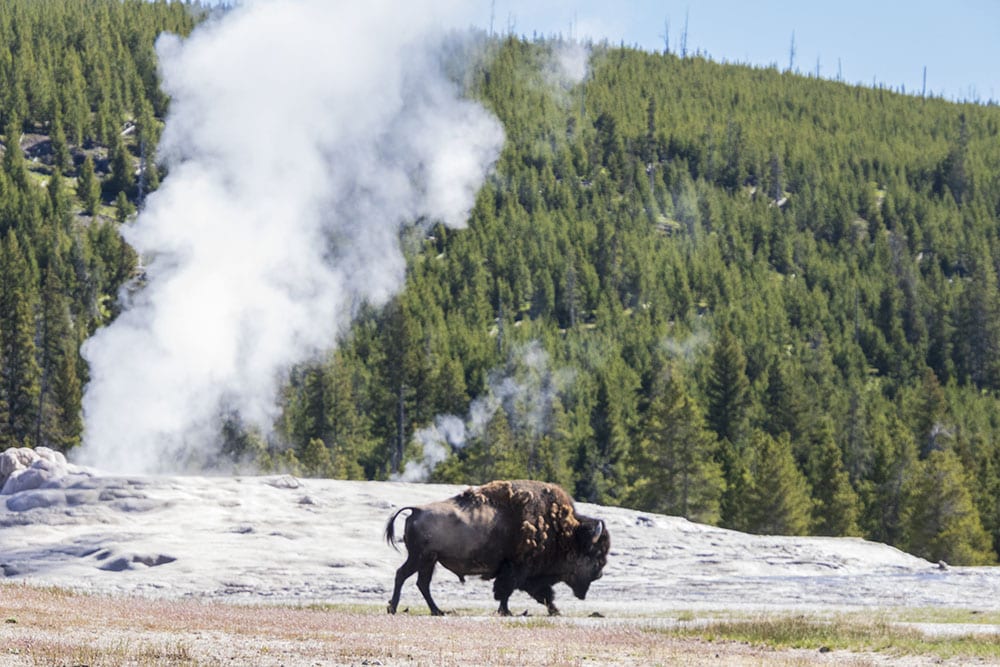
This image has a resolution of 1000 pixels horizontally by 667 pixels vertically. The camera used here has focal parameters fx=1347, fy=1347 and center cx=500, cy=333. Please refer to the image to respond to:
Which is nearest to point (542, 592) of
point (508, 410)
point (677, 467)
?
point (677, 467)

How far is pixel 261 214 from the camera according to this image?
9688 centimetres

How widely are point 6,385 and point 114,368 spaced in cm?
4131

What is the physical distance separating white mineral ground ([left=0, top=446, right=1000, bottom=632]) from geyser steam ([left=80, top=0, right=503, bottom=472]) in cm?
1024

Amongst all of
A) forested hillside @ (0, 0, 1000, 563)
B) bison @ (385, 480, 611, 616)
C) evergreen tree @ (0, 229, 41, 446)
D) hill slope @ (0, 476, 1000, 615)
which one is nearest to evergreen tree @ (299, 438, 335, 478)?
forested hillside @ (0, 0, 1000, 563)

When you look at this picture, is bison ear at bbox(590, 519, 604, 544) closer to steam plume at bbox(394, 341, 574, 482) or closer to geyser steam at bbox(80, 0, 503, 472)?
geyser steam at bbox(80, 0, 503, 472)

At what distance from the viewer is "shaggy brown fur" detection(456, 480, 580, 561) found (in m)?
24.3

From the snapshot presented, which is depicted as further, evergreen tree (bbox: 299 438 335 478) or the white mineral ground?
evergreen tree (bbox: 299 438 335 478)

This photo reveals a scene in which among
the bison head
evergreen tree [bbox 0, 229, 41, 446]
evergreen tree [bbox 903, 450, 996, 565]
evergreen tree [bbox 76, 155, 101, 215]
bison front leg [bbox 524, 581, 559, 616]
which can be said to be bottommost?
bison front leg [bbox 524, 581, 559, 616]

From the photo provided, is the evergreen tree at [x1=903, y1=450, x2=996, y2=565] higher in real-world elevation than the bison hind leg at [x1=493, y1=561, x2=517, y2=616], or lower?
higher

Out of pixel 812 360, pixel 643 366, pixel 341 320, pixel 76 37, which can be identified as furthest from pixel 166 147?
pixel 812 360

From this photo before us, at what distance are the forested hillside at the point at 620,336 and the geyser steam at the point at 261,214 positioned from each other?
5.29m

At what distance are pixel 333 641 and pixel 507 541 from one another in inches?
282

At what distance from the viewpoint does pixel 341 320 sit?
135 m

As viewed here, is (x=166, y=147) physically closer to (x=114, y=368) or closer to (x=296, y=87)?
(x=296, y=87)
